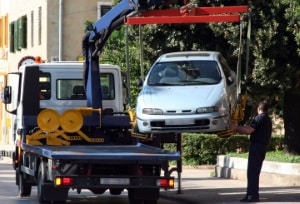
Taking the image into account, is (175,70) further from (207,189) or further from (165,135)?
(207,189)

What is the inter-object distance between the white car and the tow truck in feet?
1.82

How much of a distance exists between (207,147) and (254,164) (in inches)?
508

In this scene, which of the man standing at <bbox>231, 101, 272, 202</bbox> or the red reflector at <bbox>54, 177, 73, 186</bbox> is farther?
the man standing at <bbox>231, 101, 272, 202</bbox>

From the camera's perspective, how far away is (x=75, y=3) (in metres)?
46.2

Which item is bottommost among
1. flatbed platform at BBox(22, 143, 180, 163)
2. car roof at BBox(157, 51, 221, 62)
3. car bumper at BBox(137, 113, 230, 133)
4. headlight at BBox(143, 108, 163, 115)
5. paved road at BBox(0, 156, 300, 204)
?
paved road at BBox(0, 156, 300, 204)

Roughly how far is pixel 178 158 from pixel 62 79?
4902mm

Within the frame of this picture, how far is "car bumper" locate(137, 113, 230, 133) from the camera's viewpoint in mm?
18297

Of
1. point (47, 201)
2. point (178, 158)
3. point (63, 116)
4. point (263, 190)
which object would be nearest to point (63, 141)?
point (63, 116)

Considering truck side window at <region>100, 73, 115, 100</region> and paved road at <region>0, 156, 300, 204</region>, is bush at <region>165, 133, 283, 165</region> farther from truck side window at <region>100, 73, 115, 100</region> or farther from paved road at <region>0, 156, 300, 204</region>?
truck side window at <region>100, 73, 115, 100</region>

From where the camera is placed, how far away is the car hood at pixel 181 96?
60.6ft

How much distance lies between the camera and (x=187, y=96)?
18.7 m

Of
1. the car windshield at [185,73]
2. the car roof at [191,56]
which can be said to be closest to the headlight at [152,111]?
the car windshield at [185,73]

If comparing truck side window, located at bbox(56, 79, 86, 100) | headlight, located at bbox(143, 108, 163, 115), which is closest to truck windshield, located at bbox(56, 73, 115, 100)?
truck side window, located at bbox(56, 79, 86, 100)

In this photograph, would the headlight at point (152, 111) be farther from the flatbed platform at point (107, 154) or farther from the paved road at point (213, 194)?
the paved road at point (213, 194)
